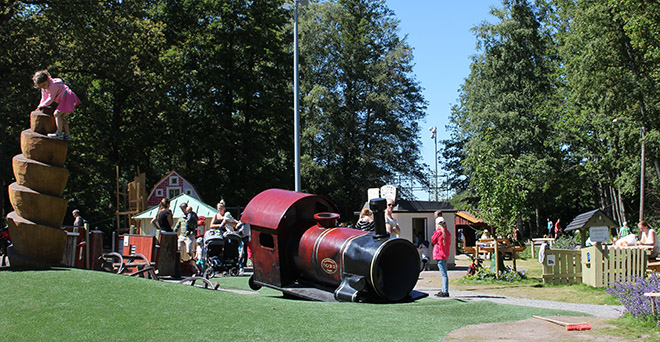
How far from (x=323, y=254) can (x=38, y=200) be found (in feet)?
14.5

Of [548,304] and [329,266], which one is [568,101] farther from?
[329,266]

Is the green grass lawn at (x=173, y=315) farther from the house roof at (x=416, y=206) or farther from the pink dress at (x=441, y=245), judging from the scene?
the house roof at (x=416, y=206)

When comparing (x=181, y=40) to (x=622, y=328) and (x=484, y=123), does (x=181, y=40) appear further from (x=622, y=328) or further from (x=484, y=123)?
(x=622, y=328)

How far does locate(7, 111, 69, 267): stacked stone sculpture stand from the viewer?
9.62 meters

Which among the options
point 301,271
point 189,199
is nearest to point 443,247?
point 301,271

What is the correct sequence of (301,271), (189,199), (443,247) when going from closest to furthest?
(301,271) < (443,247) < (189,199)

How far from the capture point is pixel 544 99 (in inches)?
1853

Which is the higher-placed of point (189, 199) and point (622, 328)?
point (189, 199)

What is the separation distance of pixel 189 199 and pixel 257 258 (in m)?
15.6

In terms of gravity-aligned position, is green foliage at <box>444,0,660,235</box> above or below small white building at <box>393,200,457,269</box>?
above

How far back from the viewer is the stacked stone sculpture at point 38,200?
9.62 meters

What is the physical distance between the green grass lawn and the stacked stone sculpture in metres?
0.55

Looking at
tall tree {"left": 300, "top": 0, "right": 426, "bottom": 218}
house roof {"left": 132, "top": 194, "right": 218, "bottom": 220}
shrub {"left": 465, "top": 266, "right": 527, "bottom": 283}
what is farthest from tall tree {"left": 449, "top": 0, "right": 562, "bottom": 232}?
shrub {"left": 465, "top": 266, "right": 527, "bottom": 283}

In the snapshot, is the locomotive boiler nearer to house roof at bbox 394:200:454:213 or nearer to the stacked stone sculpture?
the stacked stone sculpture
